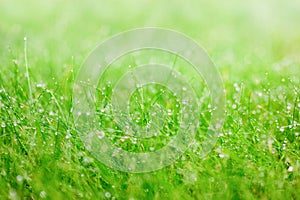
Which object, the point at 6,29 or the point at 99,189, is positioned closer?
the point at 99,189

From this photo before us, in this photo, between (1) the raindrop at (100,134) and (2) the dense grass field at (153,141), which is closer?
(2) the dense grass field at (153,141)

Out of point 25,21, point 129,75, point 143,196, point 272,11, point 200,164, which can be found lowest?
point 143,196

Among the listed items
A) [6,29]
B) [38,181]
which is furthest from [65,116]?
[6,29]

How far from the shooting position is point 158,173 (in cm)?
194

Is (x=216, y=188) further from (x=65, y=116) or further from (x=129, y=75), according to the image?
(x=129, y=75)

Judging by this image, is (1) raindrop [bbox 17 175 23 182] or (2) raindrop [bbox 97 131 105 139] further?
(2) raindrop [bbox 97 131 105 139]

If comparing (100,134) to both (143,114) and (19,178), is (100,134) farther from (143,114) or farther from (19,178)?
(19,178)

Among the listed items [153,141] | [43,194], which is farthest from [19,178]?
[153,141]

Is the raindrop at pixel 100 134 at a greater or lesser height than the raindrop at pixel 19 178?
greater

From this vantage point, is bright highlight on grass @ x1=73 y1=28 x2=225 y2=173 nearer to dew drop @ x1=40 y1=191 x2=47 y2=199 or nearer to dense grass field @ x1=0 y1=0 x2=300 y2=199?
dense grass field @ x1=0 y1=0 x2=300 y2=199

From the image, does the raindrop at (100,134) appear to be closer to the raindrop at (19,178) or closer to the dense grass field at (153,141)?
the dense grass field at (153,141)

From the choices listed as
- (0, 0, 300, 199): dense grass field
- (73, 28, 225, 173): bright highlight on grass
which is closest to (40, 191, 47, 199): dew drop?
(0, 0, 300, 199): dense grass field

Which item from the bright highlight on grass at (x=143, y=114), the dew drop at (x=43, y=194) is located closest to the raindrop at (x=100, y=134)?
the bright highlight on grass at (x=143, y=114)

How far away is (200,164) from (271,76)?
1072 mm
